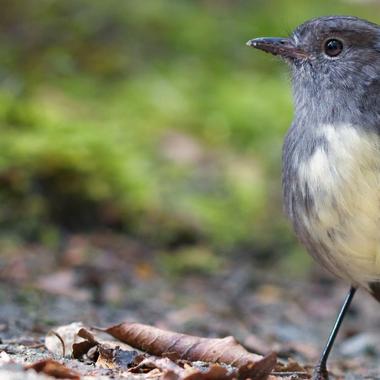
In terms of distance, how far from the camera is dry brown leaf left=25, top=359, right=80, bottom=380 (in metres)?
2.73

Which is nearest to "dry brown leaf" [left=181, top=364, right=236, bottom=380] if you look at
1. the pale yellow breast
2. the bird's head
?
Result: the pale yellow breast

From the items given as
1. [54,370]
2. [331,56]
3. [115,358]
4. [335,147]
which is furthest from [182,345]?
[331,56]

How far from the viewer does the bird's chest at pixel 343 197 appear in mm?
3342

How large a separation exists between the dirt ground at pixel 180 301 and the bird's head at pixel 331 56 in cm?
Result: 124

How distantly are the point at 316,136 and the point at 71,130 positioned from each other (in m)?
3.08

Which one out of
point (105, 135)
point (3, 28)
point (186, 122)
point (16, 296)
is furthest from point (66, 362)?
point (3, 28)

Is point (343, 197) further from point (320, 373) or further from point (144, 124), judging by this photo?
point (144, 124)

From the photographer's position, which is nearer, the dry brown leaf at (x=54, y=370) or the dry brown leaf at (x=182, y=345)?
the dry brown leaf at (x=54, y=370)

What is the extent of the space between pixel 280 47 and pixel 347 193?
0.96 metres

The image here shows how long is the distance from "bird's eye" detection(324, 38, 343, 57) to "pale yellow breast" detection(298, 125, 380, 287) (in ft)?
1.59

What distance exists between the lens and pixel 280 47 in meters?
4.02

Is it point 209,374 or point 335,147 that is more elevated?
point 335,147

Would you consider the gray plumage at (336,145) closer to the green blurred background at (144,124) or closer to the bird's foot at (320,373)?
the bird's foot at (320,373)

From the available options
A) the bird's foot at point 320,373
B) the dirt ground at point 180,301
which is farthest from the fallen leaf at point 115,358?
the bird's foot at point 320,373
